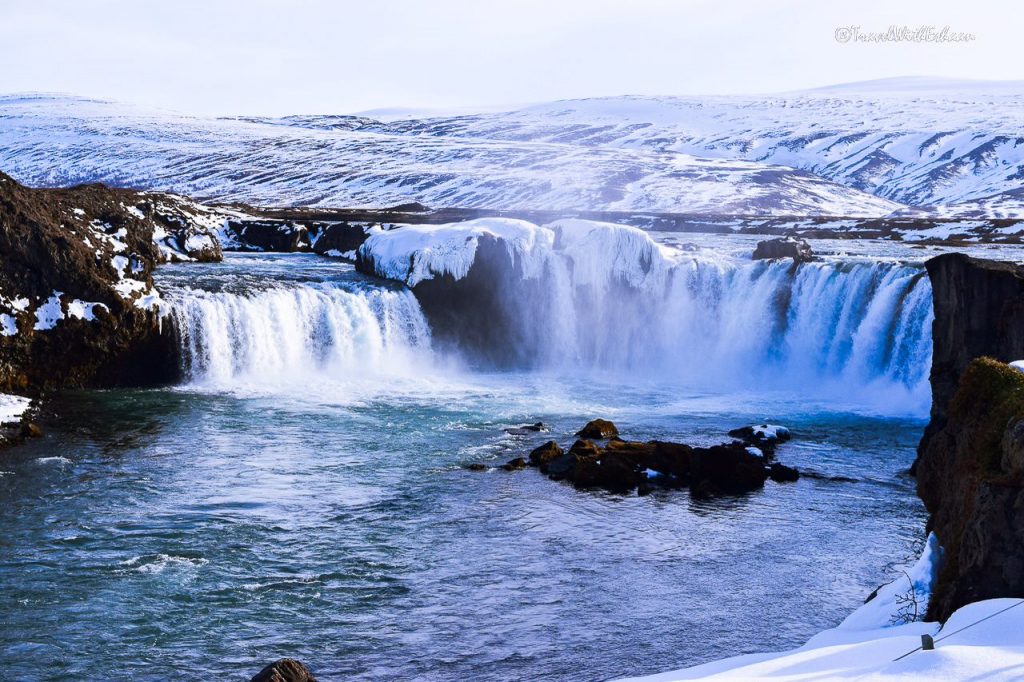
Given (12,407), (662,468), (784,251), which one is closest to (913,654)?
(662,468)

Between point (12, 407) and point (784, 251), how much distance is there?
30.3m

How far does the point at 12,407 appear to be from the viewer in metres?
28.9

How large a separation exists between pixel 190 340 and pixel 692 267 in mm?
20402

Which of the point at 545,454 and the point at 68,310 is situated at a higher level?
the point at 68,310

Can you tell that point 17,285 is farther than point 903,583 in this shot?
Yes

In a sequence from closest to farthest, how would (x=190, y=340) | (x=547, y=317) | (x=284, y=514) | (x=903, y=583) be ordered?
1. (x=903, y=583)
2. (x=284, y=514)
3. (x=190, y=340)
4. (x=547, y=317)

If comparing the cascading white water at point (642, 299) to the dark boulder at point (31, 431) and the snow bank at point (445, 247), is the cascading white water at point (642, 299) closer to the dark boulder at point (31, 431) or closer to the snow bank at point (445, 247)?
the snow bank at point (445, 247)

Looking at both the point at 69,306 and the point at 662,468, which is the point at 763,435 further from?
the point at 69,306

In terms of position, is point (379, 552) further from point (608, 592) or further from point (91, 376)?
point (91, 376)

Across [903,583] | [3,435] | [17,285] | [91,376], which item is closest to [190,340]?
[91,376]

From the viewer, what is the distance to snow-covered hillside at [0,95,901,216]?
136875 millimetres

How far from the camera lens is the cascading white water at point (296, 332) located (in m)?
35.0

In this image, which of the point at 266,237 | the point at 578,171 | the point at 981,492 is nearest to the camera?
the point at 981,492

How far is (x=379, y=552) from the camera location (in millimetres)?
19125
